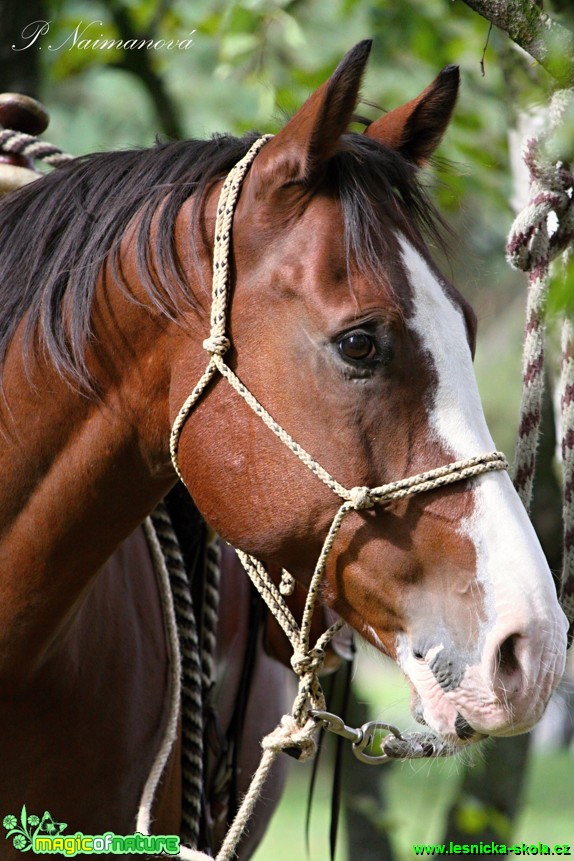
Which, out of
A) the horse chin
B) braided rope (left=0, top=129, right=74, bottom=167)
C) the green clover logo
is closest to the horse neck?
the green clover logo

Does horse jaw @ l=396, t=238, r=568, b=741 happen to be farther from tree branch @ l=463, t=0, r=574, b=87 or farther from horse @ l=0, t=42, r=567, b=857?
tree branch @ l=463, t=0, r=574, b=87

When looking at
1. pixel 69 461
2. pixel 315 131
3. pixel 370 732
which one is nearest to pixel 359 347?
pixel 315 131

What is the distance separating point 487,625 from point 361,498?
276 millimetres

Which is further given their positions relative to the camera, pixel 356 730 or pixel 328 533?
pixel 356 730

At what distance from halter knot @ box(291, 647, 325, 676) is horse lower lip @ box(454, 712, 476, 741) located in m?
0.28

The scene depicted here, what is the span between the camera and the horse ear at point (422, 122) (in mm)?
1814

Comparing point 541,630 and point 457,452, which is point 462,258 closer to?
point 457,452

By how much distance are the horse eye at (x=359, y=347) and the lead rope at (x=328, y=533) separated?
0.17m

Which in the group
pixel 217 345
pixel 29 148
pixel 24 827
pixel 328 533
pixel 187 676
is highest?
pixel 29 148

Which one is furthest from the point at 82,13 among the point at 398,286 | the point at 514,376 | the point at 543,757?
the point at 543,757

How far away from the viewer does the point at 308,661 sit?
66.4 inches

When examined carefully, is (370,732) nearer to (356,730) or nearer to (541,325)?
(356,730)

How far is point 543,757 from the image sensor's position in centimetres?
1085

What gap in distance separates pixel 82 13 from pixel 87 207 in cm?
324
